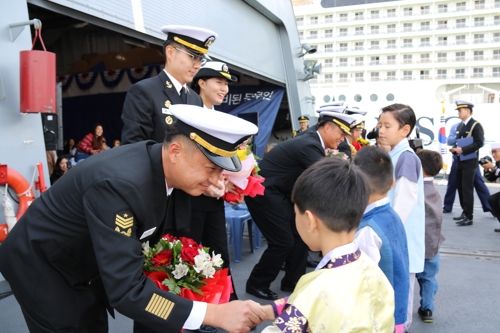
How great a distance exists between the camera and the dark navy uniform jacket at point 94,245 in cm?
143

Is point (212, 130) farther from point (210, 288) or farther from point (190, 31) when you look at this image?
point (190, 31)

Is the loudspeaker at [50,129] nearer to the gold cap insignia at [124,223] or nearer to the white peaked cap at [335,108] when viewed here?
the white peaked cap at [335,108]

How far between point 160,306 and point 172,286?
0.23 metres

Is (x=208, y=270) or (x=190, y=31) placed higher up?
(x=190, y=31)

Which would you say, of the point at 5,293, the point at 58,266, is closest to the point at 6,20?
the point at 5,293

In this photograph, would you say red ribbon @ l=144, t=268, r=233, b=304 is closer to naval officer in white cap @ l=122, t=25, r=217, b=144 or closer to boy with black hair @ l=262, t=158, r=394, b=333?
boy with black hair @ l=262, t=158, r=394, b=333

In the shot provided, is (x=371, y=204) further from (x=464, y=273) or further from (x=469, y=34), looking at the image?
(x=469, y=34)

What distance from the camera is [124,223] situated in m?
1.45

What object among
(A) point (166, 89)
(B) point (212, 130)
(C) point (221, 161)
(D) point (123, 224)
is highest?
(A) point (166, 89)

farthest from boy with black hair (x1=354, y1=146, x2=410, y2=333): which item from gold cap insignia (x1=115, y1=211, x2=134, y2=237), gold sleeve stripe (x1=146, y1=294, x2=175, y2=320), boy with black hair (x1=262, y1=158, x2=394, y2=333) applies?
gold cap insignia (x1=115, y1=211, x2=134, y2=237)

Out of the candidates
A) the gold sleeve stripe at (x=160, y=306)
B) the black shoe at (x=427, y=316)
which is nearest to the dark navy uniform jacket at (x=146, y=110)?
the gold sleeve stripe at (x=160, y=306)

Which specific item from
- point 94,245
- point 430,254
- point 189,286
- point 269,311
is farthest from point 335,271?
point 430,254

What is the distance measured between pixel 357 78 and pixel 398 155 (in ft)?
181

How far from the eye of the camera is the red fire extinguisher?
337 centimetres
